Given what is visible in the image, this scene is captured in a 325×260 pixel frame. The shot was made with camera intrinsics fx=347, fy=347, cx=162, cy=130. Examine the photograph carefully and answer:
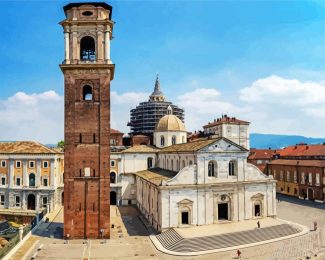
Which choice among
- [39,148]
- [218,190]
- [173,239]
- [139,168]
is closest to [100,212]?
[173,239]

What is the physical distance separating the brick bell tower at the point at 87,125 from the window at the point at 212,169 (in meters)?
11.8

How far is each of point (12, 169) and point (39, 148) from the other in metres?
5.33

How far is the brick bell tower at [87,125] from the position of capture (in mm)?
33219

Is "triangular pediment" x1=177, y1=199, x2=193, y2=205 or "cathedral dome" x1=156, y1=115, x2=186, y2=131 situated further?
"cathedral dome" x1=156, y1=115, x2=186, y2=131

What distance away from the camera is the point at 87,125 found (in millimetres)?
33656

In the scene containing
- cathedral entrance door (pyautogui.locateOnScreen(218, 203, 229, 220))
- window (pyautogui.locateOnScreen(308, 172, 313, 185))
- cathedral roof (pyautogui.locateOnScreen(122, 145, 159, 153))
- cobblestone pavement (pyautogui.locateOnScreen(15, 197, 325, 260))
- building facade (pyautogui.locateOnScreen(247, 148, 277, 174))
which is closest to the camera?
cobblestone pavement (pyautogui.locateOnScreen(15, 197, 325, 260))

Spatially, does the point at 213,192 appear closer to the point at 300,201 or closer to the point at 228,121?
the point at 300,201

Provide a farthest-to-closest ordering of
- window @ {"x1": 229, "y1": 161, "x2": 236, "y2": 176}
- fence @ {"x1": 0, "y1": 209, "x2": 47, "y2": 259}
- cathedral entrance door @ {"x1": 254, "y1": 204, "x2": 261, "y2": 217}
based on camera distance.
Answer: cathedral entrance door @ {"x1": 254, "y1": 204, "x2": 261, "y2": 217}, window @ {"x1": 229, "y1": 161, "x2": 236, "y2": 176}, fence @ {"x1": 0, "y1": 209, "x2": 47, "y2": 259}

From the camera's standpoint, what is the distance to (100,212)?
3331 cm

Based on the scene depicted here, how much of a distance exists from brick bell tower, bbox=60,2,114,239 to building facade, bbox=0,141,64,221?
2284cm

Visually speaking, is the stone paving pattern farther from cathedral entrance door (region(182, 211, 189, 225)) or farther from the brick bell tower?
the brick bell tower

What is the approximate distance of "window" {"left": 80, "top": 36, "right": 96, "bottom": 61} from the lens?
34.8 metres

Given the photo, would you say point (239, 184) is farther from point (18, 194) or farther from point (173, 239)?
point (18, 194)

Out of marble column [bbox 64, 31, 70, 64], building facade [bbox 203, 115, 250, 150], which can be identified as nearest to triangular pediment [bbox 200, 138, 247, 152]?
marble column [bbox 64, 31, 70, 64]
